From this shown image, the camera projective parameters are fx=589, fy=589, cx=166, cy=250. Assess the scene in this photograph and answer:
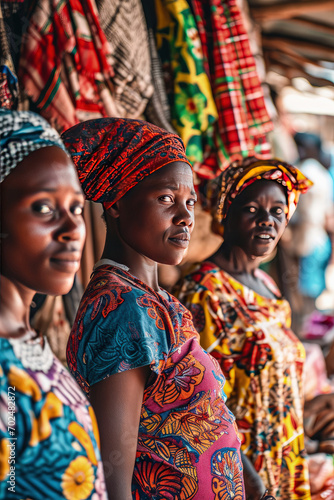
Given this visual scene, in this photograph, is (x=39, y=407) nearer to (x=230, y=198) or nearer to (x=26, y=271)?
(x=26, y=271)

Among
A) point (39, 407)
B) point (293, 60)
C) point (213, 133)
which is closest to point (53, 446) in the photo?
point (39, 407)

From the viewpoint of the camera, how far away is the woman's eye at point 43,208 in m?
0.88

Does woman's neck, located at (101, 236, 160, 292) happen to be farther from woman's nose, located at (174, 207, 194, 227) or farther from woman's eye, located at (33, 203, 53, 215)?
woman's eye, located at (33, 203, 53, 215)

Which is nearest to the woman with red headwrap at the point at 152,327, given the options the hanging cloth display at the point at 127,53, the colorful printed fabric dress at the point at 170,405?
the colorful printed fabric dress at the point at 170,405

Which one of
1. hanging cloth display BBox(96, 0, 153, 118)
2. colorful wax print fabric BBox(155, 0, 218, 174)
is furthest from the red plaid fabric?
hanging cloth display BBox(96, 0, 153, 118)

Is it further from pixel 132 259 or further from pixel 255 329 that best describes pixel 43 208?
pixel 255 329

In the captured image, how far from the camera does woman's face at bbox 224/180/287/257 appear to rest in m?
1.79

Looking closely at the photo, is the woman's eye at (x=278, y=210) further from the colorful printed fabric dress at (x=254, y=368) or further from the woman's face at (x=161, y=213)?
the woman's face at (x=161, y=213)

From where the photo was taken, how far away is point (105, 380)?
3.76ft

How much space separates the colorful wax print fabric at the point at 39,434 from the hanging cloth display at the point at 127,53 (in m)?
1.71

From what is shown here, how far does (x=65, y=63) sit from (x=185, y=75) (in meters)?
0.98

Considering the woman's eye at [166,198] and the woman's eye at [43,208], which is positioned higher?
the woman's eye at [43,208]

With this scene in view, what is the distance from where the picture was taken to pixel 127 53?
2479mm

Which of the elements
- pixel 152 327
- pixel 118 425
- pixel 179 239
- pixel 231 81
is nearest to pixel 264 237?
pixel 179 239
